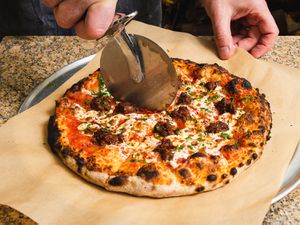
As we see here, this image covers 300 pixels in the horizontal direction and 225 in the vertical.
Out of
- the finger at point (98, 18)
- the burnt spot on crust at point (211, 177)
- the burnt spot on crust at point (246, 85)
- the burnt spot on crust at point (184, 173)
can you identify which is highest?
the finger at point (98, 18)

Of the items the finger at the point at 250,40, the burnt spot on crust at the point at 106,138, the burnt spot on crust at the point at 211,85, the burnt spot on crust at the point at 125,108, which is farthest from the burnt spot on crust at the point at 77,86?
the finger at the point at 250,40

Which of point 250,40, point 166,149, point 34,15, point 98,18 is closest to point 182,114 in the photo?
point 166,149

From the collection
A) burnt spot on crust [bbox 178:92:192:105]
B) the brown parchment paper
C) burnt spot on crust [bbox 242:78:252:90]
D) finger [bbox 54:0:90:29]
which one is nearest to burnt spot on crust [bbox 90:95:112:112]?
the brown parchment paper

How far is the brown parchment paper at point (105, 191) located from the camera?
1662 mm

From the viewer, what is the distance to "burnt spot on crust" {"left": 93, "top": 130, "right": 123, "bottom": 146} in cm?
192

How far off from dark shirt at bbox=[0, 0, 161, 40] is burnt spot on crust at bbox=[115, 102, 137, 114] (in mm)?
1083

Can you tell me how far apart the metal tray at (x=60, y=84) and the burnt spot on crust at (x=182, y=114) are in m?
0.48

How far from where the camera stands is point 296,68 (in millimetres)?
2455

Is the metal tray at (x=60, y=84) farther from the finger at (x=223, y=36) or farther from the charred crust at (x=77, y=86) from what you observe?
the finger at (x=223, y=36)

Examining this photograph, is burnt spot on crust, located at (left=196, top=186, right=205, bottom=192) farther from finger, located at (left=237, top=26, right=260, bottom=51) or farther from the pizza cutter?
finger, located at (left=237, top=26, right=260, bottom=51)

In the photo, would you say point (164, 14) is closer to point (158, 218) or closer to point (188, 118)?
point (188, 118)

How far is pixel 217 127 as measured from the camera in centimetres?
198

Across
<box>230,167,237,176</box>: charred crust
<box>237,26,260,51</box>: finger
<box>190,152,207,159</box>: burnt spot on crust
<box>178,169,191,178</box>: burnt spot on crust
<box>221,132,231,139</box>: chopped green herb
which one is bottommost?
<box>237,26,260,51</box>: finger

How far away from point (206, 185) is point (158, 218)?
227 mm
